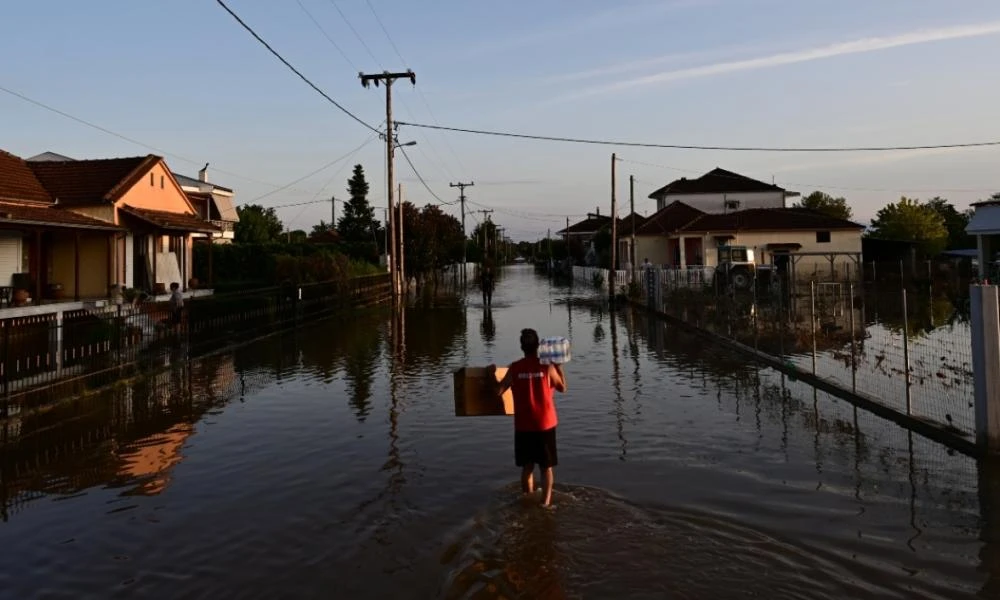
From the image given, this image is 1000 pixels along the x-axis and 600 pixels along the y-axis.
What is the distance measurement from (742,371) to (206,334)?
1226 centimetres

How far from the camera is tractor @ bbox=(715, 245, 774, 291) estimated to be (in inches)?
1284

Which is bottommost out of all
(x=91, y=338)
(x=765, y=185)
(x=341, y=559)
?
(x=341, y=559)

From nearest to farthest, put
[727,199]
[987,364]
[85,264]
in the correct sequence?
1. [987,364]
2. [85,264]
3. [727,199]

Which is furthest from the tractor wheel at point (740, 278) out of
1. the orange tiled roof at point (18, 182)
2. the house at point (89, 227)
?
the orange tiled roof at point (18, 182)

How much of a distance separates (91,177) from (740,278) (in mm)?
26499

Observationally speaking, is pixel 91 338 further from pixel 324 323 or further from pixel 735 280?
pixel 735 280

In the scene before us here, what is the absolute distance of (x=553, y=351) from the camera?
6.04m

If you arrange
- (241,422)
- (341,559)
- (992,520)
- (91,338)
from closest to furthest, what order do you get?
(341,559) → (992,520) → (241,422) → (91,338)

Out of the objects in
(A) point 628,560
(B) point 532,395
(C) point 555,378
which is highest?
(C) point 555,378

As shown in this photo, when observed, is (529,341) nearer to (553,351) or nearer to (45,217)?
(553,351)

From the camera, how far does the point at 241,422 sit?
388 inches

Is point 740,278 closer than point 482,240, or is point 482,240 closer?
point 740,278

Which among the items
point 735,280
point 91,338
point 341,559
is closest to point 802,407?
point 341,559

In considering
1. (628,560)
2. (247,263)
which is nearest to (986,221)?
(628,560)
